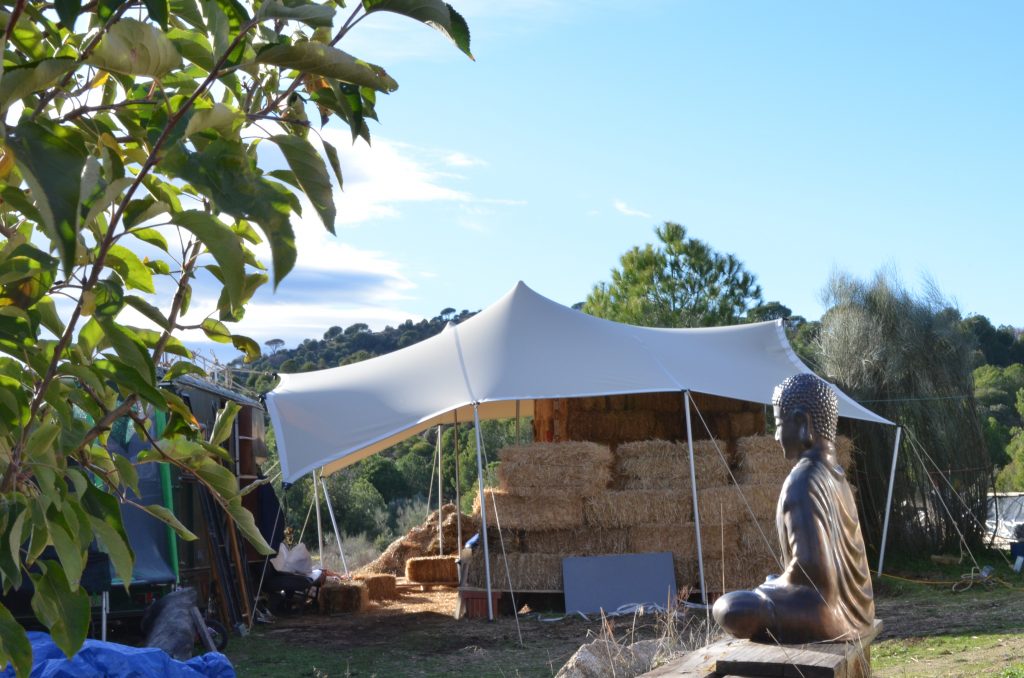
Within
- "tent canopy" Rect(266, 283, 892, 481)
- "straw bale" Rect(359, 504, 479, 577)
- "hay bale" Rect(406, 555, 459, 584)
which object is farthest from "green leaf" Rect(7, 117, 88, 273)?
"straw bale" Rect(359, 504, 479, 577)

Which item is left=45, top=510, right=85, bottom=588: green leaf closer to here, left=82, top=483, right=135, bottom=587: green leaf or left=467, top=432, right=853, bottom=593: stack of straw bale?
left=82, top=483, right=135, bottom=587: green leaf

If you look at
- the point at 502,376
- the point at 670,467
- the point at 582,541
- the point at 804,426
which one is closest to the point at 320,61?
the point at 804,426

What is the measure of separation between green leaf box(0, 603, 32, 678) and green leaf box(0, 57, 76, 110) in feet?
2.12

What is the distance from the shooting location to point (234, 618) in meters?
9.74

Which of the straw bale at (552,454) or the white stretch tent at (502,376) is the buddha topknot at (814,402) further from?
the straw bale at (552,454)

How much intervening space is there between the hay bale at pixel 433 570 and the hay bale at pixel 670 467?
154 inches

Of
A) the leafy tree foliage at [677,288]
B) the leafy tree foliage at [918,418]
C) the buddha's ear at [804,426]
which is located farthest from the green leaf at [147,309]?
the leafy tree foliage at [677,288]

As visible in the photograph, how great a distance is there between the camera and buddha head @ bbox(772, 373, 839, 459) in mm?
4238

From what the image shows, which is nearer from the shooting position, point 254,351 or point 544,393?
point 254,351

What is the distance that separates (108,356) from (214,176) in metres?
0.36

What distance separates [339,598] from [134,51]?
10881 mm

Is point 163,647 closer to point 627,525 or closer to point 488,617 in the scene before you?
point 488,617

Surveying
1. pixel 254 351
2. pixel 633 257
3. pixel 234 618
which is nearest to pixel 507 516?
pixel 234 618

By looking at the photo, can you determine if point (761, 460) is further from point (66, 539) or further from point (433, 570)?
point (66, 539)
